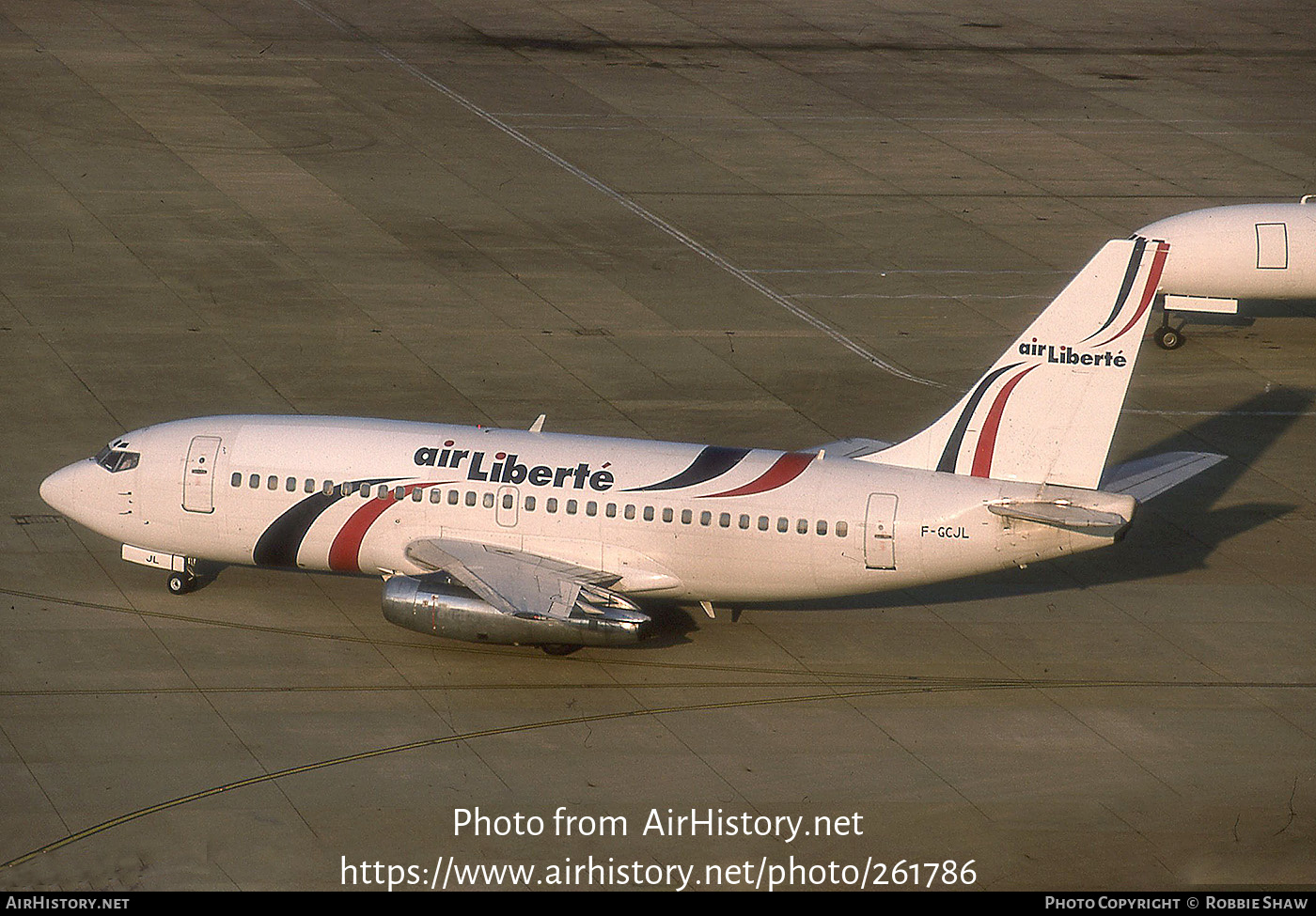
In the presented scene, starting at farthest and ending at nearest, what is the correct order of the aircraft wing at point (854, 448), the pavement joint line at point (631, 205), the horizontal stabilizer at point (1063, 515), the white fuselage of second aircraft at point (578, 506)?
the pavement joint line at point (631, 205) < the aircraft wing at point (854, 448) < the white fuselage of second aircraft at point (578, 506) < the horizontal stabilizer at point (1063, 515)

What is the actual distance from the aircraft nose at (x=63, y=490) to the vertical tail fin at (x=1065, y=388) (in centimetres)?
1811

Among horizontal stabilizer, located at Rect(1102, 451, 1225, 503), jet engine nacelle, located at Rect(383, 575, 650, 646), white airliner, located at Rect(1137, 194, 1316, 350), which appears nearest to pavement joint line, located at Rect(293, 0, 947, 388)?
white airliner, located at Rect(1137, 194, 1316, 350)

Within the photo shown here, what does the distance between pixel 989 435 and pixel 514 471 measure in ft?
31.5

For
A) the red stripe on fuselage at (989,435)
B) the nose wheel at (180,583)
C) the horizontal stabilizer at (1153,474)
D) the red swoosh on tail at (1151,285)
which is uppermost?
the red swoosh on tail at (1151,285)

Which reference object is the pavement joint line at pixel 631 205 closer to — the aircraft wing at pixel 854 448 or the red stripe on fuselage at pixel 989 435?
the aircraft wing at pixel 854 448

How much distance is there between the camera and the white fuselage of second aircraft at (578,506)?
34.8 m

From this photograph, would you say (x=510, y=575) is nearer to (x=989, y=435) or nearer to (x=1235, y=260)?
(x=989, y=435)

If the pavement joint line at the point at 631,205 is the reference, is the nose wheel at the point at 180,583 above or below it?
below

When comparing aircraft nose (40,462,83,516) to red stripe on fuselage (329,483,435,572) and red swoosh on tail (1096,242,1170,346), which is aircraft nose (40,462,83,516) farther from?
red swoosh on tail (1096,242,1170,346)

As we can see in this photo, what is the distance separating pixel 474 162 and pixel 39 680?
A: 130ft

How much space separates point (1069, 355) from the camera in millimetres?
34500

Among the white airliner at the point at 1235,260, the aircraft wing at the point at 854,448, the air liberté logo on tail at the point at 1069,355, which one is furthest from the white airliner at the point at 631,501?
the white airliner at the point at 1235,260

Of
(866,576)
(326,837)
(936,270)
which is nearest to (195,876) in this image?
(326,837)

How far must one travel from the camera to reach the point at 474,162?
69.9 metres
